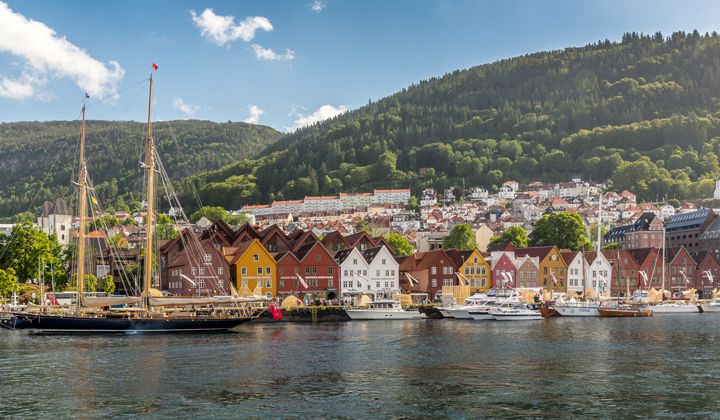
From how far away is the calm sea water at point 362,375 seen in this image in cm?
3288

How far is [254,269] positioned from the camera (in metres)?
98.4

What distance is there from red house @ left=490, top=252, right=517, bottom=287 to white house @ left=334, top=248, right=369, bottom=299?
822 inches

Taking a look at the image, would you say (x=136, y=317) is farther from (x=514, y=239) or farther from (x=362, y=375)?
(x=514, y=239)

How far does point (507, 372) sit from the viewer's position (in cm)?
4278

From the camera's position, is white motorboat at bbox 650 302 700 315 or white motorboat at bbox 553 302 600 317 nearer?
white motorboat at bbox 553 302 600 317

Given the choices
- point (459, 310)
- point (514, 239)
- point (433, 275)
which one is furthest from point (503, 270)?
point (514, 239)

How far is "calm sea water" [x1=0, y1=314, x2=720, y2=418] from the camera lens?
32.9 metres

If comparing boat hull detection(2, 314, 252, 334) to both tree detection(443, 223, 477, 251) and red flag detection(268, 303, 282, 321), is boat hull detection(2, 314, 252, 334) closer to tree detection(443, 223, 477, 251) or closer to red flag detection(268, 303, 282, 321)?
red flag detection(268, 303, 282, 321)

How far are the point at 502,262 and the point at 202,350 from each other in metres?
69.0

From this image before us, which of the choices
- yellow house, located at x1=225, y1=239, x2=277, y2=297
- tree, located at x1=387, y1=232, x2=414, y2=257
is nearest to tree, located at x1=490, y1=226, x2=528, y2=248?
tree, located at x1=387, y1=232, x2=414, y2=257

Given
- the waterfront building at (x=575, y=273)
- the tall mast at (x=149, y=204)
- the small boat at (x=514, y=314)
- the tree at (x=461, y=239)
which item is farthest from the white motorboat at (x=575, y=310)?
the tree at (x=461, y=239)

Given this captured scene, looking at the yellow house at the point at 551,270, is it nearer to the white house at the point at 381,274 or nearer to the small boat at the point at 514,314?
the white house at the point at 381,274

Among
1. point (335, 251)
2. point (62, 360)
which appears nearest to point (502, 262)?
point (335, 251)

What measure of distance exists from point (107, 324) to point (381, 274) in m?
47.2
